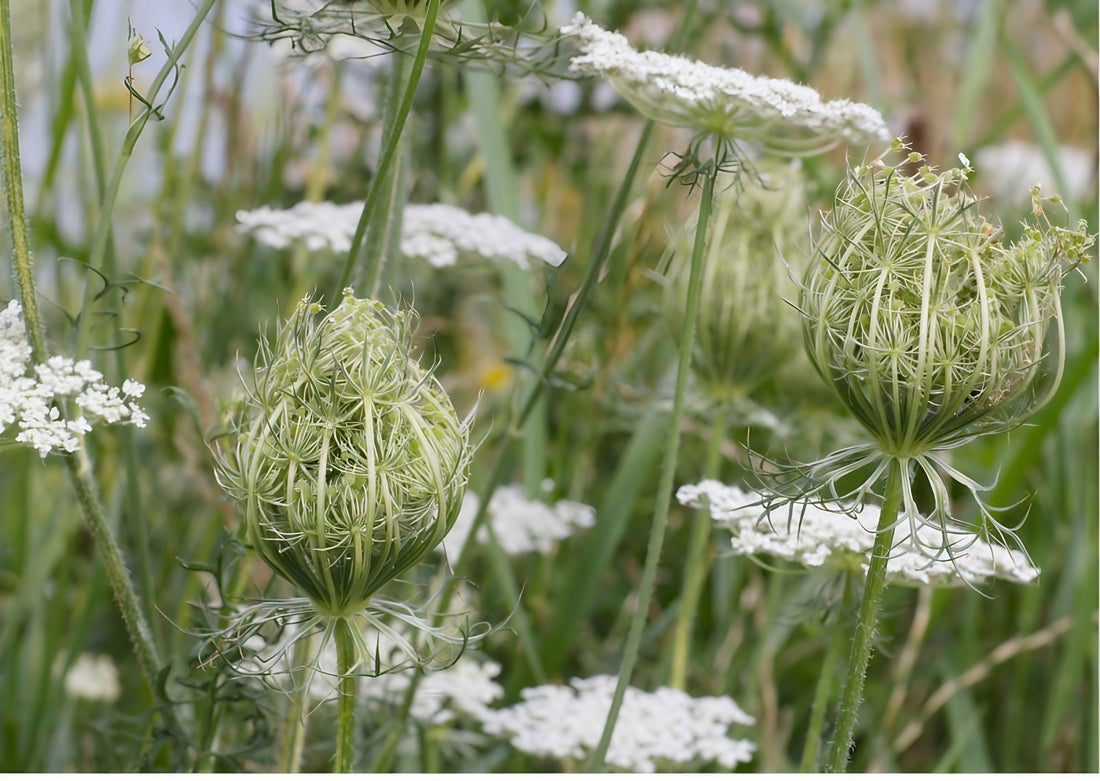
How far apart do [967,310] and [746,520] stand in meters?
0.29

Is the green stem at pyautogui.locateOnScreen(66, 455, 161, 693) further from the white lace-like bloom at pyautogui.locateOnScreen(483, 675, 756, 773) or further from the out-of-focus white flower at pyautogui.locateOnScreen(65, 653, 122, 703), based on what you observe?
the out-of-focus white flower at pyautogui.locateOnScreen(65, 653, 122, 703)

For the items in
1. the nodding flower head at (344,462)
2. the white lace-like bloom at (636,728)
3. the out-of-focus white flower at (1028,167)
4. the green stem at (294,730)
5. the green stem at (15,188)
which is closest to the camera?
the nodding flower head at (344,462)

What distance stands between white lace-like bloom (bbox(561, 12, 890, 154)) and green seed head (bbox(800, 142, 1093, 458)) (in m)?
0.12

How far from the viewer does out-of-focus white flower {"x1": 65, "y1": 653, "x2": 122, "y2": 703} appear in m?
1.47

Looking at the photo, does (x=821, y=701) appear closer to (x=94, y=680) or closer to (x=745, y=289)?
(x=745, y=289)

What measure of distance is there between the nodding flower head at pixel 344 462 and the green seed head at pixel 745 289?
58cm

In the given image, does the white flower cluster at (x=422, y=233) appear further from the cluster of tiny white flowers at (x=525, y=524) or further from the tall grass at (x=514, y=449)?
the cluster of tiny white flowers at (x=525, y=524)

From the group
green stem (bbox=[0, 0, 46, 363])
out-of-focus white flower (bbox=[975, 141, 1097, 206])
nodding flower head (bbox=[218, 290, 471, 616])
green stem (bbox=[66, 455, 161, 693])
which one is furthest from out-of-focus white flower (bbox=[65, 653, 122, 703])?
out-of-focus white flower (bbox=[975, 141, 1097, 206])

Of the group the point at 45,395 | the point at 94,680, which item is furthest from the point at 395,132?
the point at 94,680

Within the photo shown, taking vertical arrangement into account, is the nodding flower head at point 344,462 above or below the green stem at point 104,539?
above

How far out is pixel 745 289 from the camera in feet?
4.07

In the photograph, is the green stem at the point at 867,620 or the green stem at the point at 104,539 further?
the green stem at the point at 104,539

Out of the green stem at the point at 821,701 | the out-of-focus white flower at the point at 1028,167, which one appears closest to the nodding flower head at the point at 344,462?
the green stem at the point at 821,701

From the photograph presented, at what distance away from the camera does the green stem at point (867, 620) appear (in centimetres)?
72
